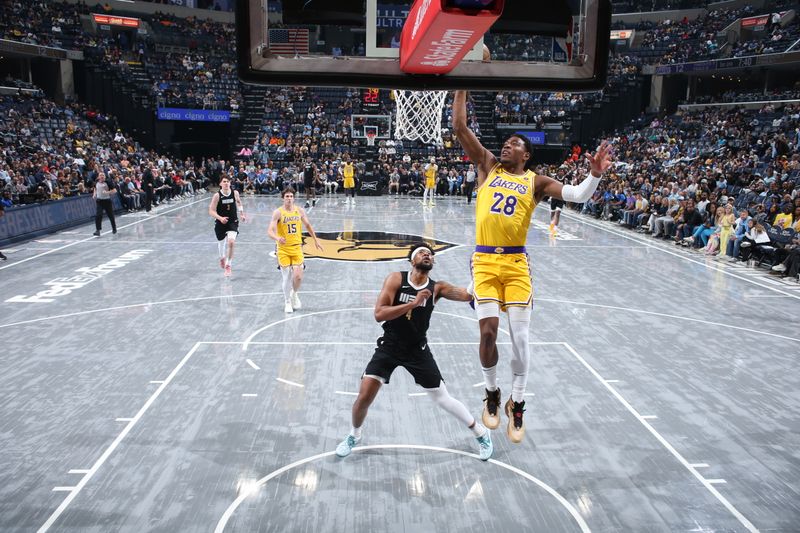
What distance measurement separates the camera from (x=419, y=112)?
1469 centimetres

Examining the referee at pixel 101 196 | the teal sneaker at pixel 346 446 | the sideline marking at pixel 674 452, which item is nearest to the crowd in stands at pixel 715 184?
the sideline marking at pixel 674 452

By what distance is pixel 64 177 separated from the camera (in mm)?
21516

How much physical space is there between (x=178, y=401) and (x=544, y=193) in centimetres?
424

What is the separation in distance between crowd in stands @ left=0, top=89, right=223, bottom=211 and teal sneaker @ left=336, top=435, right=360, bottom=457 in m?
15.8

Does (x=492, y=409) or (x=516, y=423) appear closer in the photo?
(x=516, y=423)

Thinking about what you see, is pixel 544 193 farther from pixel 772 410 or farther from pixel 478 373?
pixel 772 410

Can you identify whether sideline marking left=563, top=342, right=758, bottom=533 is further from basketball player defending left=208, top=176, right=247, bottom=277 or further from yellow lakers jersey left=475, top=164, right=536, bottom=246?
basketball player defending left=208, top=176, right=247, bottom=277

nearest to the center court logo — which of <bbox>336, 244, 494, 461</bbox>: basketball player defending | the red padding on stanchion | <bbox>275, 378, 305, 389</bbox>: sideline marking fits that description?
<bbox>275, 378, 305, 389</bbox>: sideline marking

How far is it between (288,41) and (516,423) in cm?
313

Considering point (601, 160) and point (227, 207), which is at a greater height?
point (601, 160)

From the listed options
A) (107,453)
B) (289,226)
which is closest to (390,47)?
(107,453)

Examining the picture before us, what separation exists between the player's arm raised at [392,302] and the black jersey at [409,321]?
38 millimetres

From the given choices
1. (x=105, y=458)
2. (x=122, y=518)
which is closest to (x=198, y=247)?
(x=105, y=458)

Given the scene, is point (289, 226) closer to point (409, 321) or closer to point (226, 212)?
point (226, 212)
